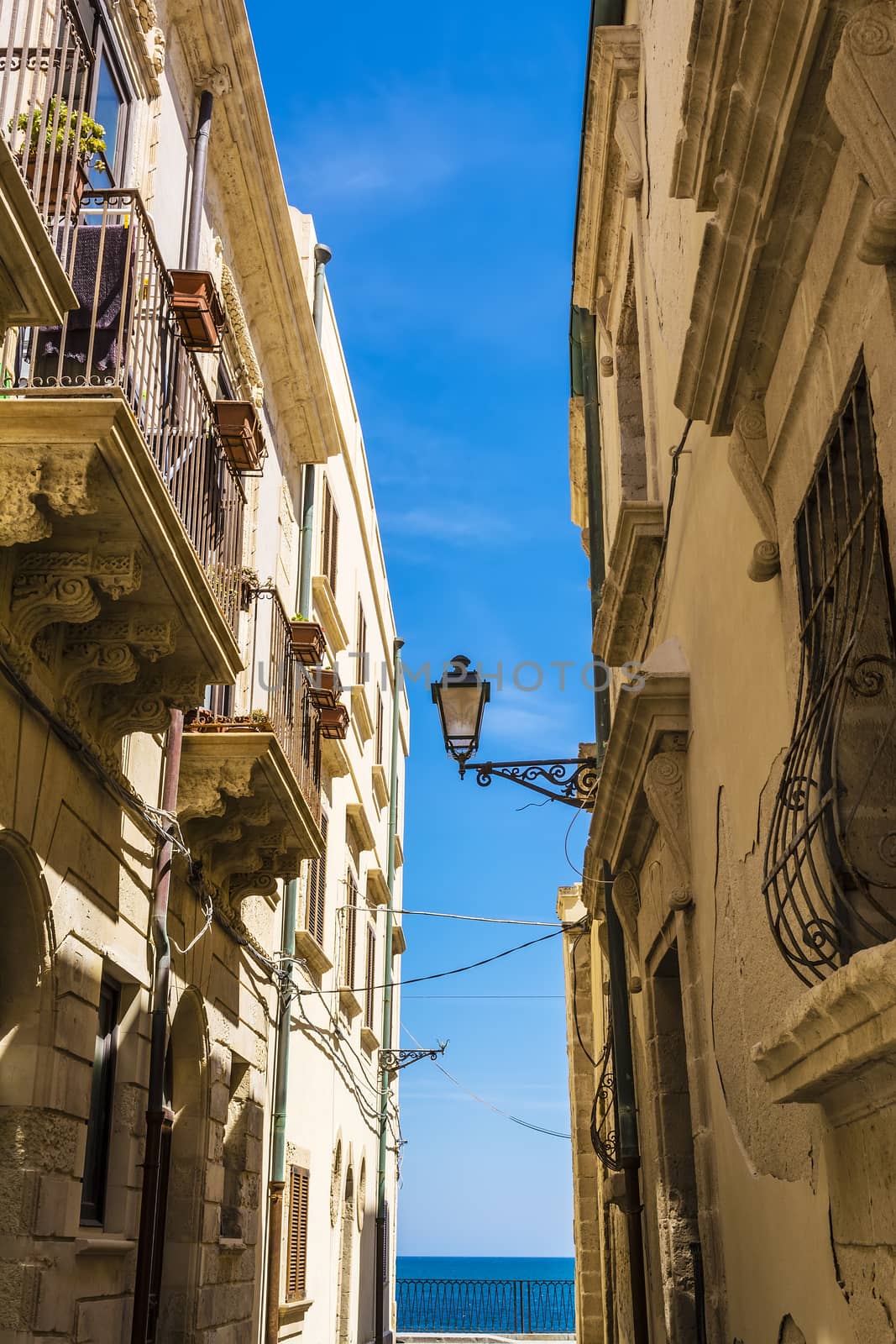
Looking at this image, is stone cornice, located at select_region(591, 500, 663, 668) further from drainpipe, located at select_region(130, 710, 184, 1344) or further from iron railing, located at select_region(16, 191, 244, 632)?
drainpipe, located at select_region(130, 710, 184, 1344)

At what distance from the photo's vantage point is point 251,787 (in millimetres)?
8781

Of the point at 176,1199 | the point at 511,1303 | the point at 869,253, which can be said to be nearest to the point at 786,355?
the point at 869,253

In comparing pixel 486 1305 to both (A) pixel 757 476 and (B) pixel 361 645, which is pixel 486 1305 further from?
(A) pixel 757 476

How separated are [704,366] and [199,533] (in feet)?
12.0

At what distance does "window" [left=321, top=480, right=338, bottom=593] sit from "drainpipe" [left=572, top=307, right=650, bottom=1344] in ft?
12.3

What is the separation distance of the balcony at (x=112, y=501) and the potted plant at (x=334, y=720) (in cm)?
365

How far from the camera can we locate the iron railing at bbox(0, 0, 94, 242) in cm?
550

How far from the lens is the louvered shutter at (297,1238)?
12070 mm

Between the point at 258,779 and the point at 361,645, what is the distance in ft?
33.3

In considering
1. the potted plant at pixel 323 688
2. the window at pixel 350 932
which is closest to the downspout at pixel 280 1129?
the potted plant at pixel 323 688

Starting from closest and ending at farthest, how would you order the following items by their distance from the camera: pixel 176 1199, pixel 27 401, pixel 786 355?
pixel 786 355, pixel 27 401, pixel 176 1199

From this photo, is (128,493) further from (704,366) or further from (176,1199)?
(176,1199)

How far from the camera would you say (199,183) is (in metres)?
9.55

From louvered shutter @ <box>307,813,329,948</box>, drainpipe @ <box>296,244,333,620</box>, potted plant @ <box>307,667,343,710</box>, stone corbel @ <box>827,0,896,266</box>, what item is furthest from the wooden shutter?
stone corbel @ <box>827,0,896,266</box>
